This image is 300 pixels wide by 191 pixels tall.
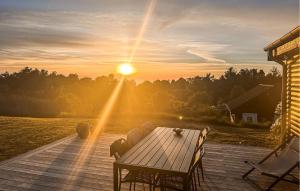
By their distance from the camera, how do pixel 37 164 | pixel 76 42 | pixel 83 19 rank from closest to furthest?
1. pixel 37 164
2. pixel 83 19
3. pixel 76 42

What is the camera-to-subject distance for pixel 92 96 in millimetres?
33500

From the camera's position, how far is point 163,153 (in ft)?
16.0

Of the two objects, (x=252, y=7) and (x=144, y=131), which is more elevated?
(x=252, y=7)

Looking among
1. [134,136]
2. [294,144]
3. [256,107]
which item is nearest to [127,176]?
[134,136]

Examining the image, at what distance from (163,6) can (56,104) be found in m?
25.3

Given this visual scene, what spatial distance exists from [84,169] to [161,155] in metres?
2.65

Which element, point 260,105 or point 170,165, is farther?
point 260,105

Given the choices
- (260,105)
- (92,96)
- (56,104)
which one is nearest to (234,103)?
(260,105)

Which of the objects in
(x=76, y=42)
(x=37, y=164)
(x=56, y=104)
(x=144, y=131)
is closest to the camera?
(x=144, y=131)

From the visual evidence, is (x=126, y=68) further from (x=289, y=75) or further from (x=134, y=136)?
(x=134, y=136)

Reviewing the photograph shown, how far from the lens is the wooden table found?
13.6 feet

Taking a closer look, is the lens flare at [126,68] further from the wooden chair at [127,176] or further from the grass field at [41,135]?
the wooden chair at [127,176]

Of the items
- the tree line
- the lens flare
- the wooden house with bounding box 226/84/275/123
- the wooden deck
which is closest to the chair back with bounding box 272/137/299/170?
the wooden deck

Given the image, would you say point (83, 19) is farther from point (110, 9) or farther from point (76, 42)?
point (76, 42)
